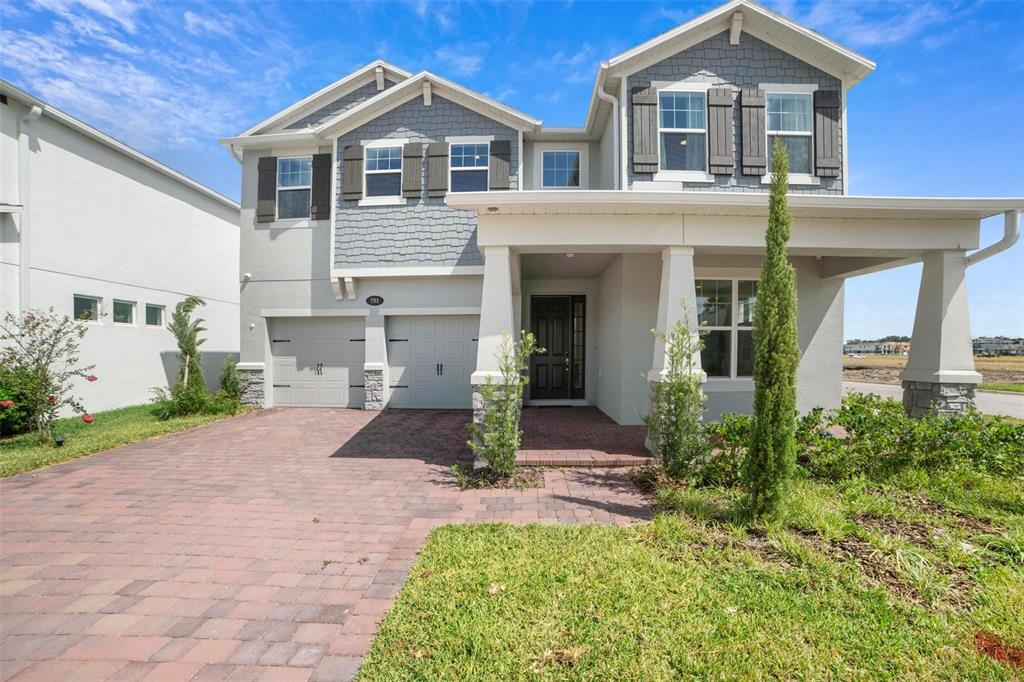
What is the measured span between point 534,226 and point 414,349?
5624 mm

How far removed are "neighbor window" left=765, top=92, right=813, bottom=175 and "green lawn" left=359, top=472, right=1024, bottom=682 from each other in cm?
635

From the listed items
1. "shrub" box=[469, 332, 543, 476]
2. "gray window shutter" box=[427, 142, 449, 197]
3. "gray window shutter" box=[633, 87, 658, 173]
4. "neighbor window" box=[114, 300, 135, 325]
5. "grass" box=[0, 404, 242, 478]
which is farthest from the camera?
"neighbor window" box=[114, 300, 135, 325]

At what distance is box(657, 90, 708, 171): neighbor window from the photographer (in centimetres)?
800

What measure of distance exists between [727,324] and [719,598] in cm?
598

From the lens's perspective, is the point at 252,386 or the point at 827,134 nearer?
the point at 827,134

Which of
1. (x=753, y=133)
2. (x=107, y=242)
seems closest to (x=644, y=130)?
(x=753, y=133)

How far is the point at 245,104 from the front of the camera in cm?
982

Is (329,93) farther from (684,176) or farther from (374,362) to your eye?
(684,176)

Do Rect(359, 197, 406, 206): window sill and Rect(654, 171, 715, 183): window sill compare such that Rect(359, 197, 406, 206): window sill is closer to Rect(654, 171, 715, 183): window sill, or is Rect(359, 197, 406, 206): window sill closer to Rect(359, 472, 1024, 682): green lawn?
Rect(654, 171, 715, 183): window sill

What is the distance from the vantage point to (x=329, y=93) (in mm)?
10469

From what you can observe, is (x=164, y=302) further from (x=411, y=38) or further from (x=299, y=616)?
(x=299, y=616)

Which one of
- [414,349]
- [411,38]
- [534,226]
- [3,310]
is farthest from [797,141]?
[3,310]

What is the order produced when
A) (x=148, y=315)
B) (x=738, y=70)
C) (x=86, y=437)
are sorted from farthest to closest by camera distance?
(x=148, y=315)
(x=738, y=70)
(x=86, y=437)

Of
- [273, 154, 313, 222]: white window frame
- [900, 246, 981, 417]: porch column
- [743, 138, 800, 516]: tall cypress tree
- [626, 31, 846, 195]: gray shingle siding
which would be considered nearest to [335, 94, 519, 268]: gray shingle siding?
A: [273, 154, 313, 222]: white window frame
